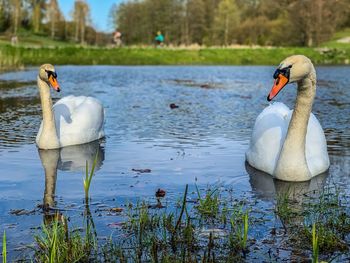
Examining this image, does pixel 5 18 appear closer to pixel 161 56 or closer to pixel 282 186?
pixel 161 56

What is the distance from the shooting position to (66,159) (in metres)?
8.52

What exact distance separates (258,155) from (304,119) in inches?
37.2

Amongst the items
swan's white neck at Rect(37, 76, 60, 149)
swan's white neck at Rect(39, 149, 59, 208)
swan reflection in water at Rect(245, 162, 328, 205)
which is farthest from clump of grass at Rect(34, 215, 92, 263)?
swan's white neck at Rect(37, 76, 60, 149)

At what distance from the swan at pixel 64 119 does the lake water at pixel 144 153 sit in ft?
0.66

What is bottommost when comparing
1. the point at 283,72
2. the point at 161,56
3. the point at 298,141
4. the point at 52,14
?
the point at 298,141

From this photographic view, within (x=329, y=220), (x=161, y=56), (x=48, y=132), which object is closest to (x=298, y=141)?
(x=329, y=220)

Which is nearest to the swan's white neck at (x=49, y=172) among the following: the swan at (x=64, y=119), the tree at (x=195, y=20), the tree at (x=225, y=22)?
the swan at (x=64, y=119)

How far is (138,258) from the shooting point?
4.52 metres

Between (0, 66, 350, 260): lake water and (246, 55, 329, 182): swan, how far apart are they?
0.63 ft

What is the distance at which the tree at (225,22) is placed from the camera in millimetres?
70250

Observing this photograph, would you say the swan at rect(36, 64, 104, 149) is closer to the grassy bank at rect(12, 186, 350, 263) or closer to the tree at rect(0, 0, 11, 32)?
the grassy bank at rect(12, 186, 350, 263)

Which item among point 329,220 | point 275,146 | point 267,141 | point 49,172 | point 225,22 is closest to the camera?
point 329,220

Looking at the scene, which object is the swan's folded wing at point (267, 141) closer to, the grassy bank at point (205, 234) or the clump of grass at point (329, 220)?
the clump of grass at point (329, 220)

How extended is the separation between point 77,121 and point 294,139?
4081mm
